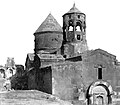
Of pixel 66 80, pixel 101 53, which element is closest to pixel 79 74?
pixel 66 80

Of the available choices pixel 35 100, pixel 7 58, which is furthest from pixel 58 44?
pixel 7 58

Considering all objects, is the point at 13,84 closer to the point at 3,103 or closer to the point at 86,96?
the point at 86,96

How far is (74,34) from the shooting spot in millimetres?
28453

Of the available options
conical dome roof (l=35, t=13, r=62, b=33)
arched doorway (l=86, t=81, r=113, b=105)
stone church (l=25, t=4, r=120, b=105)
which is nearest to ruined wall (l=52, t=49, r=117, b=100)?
stone church (l=25, t=4, r=120, b=105)

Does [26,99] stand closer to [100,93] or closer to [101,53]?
[100,93]

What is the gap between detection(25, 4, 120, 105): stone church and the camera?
23625mm

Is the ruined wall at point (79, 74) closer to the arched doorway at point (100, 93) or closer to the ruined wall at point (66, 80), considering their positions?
the ruined wall at point (66, 80)

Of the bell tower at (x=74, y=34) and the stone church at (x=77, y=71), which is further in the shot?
the bell tower at (x=74, y=34)

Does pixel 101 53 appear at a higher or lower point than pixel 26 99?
higher

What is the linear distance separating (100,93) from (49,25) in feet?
36.4

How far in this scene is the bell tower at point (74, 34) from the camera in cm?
2847

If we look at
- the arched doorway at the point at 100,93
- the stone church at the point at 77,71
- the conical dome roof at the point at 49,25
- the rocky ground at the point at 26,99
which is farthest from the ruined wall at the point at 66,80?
the conical dome roof at the point at 49,25

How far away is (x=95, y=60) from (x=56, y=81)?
386 cm

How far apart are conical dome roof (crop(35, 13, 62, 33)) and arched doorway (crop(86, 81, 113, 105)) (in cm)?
1006
